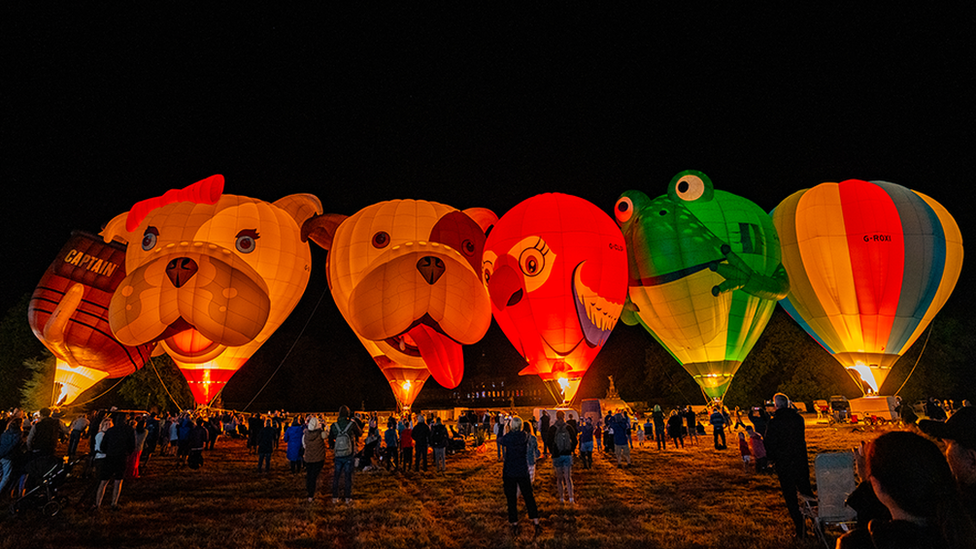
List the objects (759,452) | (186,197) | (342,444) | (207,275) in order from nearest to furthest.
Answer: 1. (342,444)
2. (759,452)
3. (207,275)
4. (186,197)

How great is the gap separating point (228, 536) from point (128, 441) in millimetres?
2079

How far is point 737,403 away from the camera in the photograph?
32656mm

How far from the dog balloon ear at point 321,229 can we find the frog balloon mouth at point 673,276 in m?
8.73

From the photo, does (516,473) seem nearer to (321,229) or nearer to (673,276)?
(673,276)

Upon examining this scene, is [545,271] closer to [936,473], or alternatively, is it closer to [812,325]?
[812,325]

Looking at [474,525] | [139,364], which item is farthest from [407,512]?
[139,364]

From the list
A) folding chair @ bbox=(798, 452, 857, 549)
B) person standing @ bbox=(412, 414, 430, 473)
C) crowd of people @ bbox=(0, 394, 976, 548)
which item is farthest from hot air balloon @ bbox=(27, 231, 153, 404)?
folding chair @ bbox=(798, 452, 857, 549)

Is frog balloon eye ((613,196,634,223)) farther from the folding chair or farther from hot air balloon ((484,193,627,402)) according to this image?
the folding chair

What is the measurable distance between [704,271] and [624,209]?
2.89 meters

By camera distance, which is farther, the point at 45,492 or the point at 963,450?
the point at 45,492

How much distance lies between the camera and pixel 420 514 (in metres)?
6.70

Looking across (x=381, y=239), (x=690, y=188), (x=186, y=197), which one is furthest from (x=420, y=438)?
(x=690, y=188)

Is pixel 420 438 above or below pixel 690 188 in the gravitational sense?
below

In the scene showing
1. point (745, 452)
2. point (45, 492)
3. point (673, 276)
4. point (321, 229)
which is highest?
point (321, 229)
